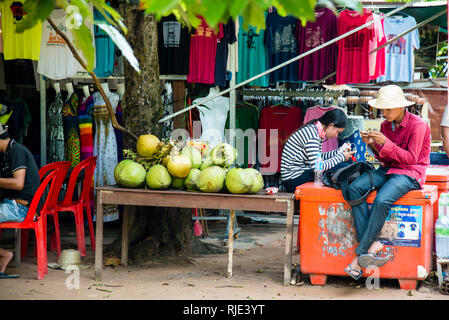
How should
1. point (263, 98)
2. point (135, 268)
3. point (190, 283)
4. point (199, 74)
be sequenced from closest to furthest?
point (190, 283)
point (135, 268)
point (199, 74)
point (263, 98)

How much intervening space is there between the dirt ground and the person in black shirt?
607 millimetres

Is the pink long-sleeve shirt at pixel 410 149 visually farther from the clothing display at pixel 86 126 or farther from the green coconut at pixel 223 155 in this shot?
the clothing display at pixel 86 126

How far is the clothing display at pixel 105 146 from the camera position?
788cm

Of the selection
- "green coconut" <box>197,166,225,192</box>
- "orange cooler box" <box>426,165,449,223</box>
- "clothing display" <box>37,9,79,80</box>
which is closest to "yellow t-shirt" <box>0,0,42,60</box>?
"clothing display" <box>37,9,79,80</box>

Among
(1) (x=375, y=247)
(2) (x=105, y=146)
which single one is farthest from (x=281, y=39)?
(1) (x=375, y=247)

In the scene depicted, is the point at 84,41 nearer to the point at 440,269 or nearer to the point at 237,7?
the point at 237,7

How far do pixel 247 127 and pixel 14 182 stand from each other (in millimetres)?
3908

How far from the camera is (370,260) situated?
4910 mm

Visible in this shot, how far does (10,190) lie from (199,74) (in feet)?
10.3

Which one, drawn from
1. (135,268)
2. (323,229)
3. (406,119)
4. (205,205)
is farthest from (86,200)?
(406,119)

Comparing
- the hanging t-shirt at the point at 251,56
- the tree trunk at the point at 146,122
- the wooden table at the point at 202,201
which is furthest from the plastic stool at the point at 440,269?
the hanging t-shirt at the point at 251,56

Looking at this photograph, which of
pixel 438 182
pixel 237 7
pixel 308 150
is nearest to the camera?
pixel 237 7

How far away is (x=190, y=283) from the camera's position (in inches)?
215

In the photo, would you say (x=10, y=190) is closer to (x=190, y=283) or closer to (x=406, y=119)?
(x=190, y=283)
